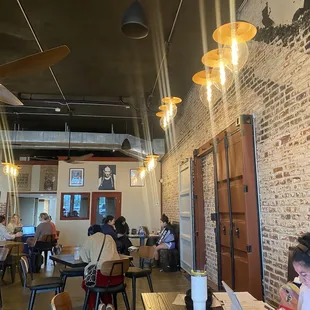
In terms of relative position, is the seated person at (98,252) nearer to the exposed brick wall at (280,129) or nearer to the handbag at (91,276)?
the handbag at (91,276)

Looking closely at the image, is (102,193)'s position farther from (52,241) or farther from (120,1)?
(120,1)

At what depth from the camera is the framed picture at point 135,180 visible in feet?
40.4

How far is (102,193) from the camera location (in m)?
12.1

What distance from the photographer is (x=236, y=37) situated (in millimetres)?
2596

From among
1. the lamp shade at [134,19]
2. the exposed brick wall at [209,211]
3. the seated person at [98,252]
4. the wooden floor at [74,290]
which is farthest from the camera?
the exposed brick wall at [209,211]

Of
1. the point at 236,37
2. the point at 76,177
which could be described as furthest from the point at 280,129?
the point at 76,177

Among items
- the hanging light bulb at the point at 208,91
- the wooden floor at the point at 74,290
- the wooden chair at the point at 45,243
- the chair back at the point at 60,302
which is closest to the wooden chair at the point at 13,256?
the wooden floor at the point at 74,290

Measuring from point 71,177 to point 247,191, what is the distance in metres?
9.28

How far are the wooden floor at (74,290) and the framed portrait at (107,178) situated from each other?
448 cm

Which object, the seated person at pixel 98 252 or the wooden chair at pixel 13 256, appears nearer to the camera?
the seated person at pixel 98 252

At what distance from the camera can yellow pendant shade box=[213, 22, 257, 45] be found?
8.26ft

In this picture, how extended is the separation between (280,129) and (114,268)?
260 cm

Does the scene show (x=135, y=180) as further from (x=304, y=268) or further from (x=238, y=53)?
(x=304, y=268)

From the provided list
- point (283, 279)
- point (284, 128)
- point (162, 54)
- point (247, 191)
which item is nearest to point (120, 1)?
point (162, 54)
